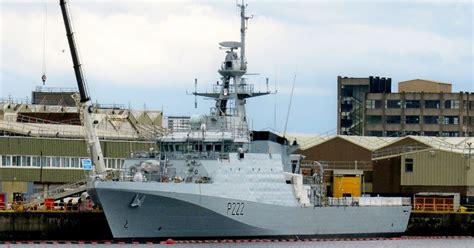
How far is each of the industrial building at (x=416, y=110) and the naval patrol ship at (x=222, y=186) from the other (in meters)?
66.4

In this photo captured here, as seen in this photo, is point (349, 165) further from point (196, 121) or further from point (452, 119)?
point (452, 119)

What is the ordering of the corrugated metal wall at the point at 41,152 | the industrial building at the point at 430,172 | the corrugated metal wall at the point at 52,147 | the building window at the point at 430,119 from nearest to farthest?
the corrugated metal wall at the point at 41,152, the corrugated metal wall at the point at 52,147, the industrial building at the point at 430,172, the building window at the point at 430,119

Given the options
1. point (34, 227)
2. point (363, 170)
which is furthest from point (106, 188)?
point (363, 170)

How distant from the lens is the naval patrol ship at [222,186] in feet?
237

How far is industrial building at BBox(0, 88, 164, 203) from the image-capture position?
92688mm

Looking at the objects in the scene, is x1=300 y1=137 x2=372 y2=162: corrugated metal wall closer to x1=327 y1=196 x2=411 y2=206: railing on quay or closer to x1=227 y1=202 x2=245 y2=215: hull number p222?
x1=327 y1=196 x2=411 y2=206: railing on quay

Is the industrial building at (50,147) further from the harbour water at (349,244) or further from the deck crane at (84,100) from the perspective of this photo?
the harbour water at (349,244)

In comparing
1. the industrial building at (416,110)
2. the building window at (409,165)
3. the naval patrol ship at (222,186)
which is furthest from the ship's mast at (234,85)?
the industrial building at (416,110)

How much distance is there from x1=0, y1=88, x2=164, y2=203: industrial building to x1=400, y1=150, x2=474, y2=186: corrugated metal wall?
64.1 feet

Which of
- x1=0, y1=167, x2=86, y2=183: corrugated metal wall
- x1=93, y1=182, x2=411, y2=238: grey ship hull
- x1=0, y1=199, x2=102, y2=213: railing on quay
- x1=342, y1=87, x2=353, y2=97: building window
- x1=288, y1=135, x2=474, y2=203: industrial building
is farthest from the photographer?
x1=342, y1=87, x2=353, y2=97: building window

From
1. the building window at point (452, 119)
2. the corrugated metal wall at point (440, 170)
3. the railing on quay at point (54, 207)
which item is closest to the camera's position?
the railing on quay at point (54, 207)

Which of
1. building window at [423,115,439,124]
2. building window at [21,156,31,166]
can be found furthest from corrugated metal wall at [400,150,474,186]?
building window at [423,115,439,124]

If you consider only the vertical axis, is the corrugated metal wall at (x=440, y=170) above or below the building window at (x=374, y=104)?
below

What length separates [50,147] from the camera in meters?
94.1
